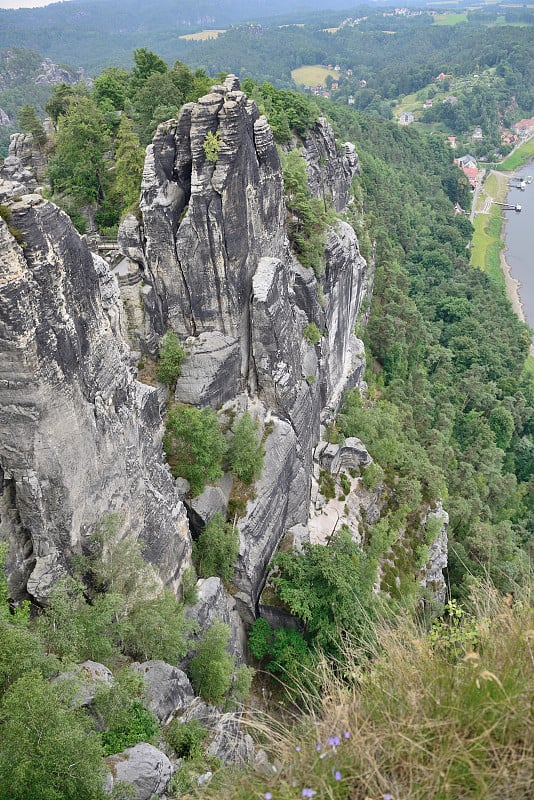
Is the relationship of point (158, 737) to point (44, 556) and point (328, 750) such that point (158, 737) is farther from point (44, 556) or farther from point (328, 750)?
point (328, 750)

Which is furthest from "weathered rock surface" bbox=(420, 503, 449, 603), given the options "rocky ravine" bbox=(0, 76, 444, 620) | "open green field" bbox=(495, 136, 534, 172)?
"open green field" bbox=(495, 136, 534, 172)

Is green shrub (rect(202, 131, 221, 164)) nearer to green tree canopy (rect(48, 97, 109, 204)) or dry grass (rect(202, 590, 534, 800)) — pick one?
green tree canopy (rect(48, 97, 109, 204))

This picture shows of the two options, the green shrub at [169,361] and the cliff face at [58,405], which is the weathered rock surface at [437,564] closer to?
the green shrub at [169,361]

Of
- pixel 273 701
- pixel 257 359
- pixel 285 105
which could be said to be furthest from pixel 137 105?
pixel 273 701

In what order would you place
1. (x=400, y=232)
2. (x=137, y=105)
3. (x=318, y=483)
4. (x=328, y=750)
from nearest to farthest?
(x=328, y=750), (x=318, y=483), (x=137, y=105), (x=400, y=232)

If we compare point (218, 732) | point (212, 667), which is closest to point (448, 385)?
point (212, 667)

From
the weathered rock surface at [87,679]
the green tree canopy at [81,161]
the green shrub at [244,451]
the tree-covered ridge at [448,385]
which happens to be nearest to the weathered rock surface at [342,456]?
the tree-covered ridge at [448,385]

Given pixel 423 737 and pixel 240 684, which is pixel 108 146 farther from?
pixel 423 737
